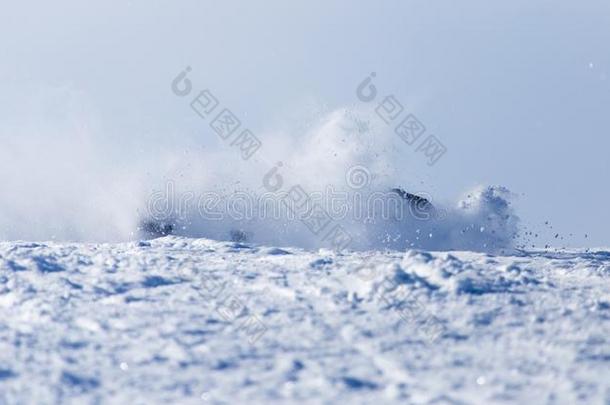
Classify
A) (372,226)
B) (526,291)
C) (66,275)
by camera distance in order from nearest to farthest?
(526,291) < (66,275) < (372,226)

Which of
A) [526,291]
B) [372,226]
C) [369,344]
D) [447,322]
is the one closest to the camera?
[369,344]

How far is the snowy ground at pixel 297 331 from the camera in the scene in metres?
4.54

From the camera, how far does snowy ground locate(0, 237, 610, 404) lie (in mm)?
4543

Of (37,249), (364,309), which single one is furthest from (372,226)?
(364,309)

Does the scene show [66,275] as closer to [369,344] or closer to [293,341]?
[293,341]

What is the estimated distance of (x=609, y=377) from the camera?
4723 millimetres

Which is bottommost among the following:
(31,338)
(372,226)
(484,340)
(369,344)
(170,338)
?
(31,338)

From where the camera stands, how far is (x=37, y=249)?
8.68m

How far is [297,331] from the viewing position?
18.5ft

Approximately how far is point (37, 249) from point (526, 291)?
5.86m

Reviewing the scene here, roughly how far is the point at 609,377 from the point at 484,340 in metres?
1.02

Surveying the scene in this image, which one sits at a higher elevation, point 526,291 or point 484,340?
point 526,291

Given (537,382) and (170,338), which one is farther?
(170,338)

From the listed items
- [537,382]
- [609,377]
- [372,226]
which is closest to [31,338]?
[537,382]
